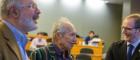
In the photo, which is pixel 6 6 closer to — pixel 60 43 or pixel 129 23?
pixel 60 43

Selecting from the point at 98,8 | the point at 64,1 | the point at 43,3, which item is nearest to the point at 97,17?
the point at 98,8

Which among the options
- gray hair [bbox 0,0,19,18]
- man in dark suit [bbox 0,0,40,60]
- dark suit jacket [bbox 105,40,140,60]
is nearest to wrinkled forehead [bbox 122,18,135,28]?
dark suit jacket [bbox 105,40,140,60]

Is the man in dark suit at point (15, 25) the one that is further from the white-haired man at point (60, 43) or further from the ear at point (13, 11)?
the white-haired man at point (60, 43)

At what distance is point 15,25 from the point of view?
1.38m

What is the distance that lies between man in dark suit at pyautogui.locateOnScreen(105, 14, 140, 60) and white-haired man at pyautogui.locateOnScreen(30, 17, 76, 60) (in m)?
0.74

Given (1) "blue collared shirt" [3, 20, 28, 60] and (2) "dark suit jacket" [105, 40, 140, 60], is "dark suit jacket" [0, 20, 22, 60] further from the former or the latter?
A: (2) "dark suit jacket" [105, 40, 140, 60]

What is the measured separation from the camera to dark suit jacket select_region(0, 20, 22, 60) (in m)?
1.23

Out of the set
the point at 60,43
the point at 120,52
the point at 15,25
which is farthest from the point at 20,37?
the point at 120,52

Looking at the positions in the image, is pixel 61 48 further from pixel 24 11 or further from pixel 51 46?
pixel 24 11

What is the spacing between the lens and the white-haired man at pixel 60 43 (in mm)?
2066

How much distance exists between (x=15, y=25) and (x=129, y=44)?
62.7 inches

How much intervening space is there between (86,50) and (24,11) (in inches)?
258

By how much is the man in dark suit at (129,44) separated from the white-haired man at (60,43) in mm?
737

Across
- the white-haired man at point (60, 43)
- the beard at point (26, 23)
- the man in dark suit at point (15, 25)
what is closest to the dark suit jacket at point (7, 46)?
the man in dark suit at point (15, 25)
